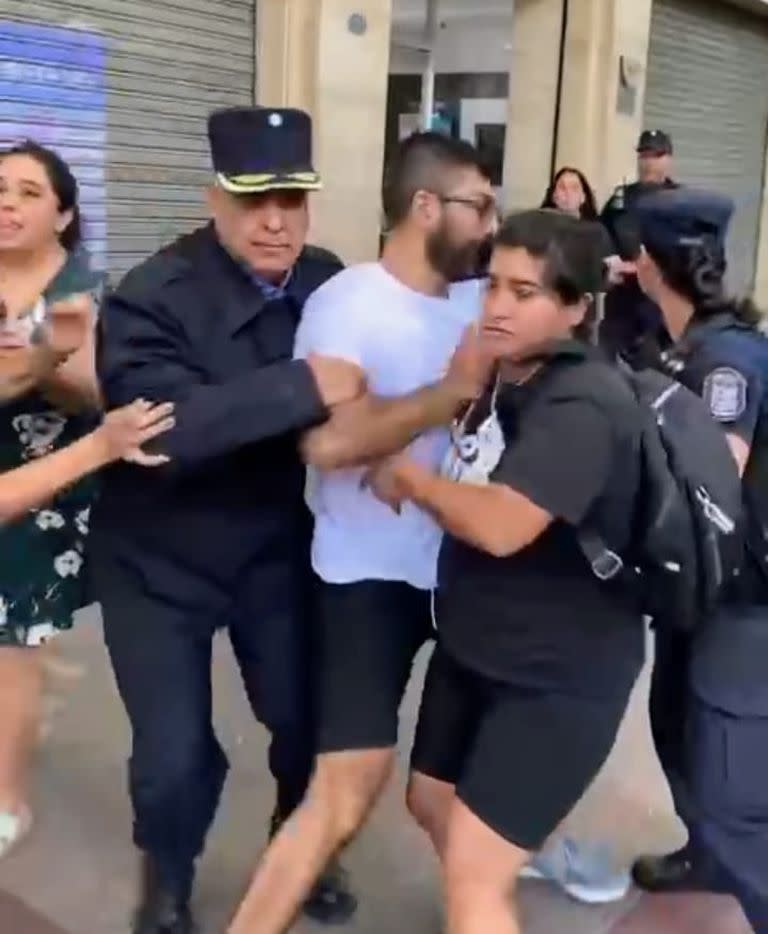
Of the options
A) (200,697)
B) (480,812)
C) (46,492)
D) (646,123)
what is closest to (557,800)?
(480,812)

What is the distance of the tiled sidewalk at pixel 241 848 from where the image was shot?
3100 mm

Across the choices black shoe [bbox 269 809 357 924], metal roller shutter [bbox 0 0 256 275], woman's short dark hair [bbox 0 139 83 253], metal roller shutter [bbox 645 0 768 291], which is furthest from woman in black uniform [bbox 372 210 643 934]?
metal roller shutter [bbox 645 0 768 291]

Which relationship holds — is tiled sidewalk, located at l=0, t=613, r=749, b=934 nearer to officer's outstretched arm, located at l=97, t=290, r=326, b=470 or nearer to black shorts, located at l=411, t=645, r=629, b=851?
black shorts, located at l=411, t=645, r=629, b=851

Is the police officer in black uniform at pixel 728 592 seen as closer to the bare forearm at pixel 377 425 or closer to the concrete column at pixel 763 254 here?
the bare forearm at pixel 377 425

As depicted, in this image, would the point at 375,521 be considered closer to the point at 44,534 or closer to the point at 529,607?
the point at 529,607

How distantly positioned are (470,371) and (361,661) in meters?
0.64

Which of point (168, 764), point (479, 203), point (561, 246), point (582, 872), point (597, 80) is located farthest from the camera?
point (597, 80)

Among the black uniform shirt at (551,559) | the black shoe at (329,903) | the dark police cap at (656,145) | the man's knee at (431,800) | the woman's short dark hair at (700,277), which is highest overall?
the dark police cap at (656,145)

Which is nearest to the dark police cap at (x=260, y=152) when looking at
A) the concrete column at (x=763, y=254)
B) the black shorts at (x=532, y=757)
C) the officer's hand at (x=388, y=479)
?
the officer's hand at (x=388, y=479)

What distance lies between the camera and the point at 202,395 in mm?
2428

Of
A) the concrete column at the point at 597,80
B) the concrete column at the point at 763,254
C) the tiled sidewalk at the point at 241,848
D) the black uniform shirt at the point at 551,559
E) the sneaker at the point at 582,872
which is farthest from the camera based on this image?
the concrete column at the point at 763,254

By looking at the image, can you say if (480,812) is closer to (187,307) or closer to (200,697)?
(200,697)

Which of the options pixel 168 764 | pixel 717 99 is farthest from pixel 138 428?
pixel 717 99

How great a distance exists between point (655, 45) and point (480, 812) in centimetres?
1043
